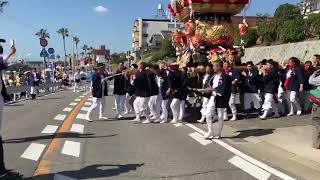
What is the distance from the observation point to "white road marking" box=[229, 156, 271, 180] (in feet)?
25.4

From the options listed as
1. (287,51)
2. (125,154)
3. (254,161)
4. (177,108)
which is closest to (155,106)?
(177,108)

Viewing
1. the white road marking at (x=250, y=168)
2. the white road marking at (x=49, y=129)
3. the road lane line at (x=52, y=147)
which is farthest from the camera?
the white road marking at (x=49, y=129)

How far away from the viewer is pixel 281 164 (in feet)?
28.6

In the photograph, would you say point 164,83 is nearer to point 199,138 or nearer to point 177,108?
point 177,108

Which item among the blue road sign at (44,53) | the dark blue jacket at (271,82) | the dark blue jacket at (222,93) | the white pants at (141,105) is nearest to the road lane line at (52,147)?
the white pants at (141,105)

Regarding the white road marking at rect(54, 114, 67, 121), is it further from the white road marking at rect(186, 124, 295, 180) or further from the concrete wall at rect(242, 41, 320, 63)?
the concrete wall at rect(242, 41, 320, 63)

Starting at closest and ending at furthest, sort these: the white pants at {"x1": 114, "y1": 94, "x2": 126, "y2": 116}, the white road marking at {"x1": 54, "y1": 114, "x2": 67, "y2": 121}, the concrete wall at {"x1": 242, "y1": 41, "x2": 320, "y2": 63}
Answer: the white road marking at {"x1": 54, "y1": 114, "x2": 67, "y2": 121} → the white pants at {"x1": 114, "y1": 94, "x2": 126, "y2": 116} → the concrete wall at {"x1": 242, "y1": 41, "x2": 320, "y2": 63}

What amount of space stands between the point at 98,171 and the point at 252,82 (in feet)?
27.5

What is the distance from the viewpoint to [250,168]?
8.30m

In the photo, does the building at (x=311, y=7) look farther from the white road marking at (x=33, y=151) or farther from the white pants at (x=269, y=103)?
the white road marking at (x=33, y=151)

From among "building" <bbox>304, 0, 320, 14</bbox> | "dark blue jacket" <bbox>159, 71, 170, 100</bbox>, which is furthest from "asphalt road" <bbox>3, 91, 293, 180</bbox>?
"building" <bbox>304, 0, 320, 14</bbox>

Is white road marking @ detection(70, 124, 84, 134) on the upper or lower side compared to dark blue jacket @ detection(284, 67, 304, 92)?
lower

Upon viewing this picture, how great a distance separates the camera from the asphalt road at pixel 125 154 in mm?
7859

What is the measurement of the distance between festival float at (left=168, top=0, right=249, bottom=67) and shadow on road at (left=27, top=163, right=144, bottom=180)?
8.51m
